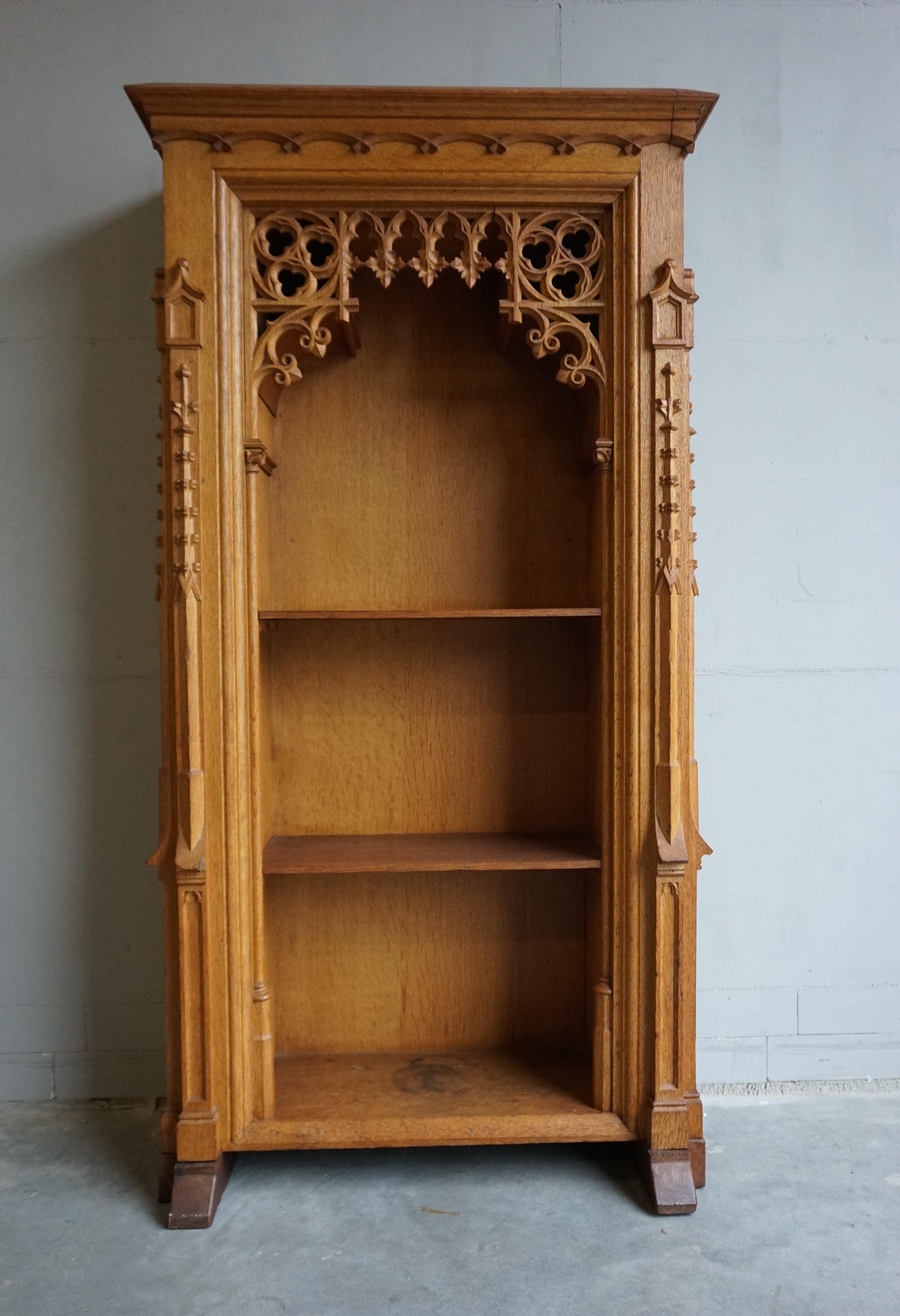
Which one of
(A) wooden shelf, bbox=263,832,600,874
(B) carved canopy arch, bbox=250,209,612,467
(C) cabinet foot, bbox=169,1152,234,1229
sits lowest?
(C) cabinet foot, bbox=169,1152,234,1229

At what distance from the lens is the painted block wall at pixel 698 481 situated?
2.59 m

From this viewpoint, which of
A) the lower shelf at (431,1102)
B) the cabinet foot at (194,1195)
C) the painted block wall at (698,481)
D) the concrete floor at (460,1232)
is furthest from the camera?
the painted block wall at (698,481)

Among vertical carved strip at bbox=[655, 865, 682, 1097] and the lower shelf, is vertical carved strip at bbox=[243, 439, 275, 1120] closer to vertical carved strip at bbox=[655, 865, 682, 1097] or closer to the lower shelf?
the lower shelf

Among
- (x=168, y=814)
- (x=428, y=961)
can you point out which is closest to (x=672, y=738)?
(x=428, y=961)

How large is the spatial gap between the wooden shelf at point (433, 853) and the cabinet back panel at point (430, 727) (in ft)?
0.20

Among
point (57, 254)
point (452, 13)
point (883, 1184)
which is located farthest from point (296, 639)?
point (883, 1184)

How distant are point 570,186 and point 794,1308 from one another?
260 centimetres

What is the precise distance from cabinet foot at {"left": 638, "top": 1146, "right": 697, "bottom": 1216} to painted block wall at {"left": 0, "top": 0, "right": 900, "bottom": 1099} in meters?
0.61

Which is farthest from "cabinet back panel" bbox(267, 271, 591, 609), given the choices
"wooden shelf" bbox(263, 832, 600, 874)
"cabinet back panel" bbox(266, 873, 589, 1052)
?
"cabinet back panel" bbox(266, 873, 589, 1052)

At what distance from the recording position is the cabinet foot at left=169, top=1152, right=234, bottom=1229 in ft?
6.83

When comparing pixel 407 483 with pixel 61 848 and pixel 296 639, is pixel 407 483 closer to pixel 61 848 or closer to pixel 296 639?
pixel 296 639

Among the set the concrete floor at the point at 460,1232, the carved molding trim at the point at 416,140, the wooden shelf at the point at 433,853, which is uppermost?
the carved molding trim at the point at 416,140

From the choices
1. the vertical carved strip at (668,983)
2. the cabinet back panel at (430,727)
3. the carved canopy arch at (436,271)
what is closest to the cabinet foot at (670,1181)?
the vertical carved strip at (668,983)

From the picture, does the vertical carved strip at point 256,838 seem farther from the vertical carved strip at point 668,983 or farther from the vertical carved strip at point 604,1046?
the vertical carved strip at point 668,983
